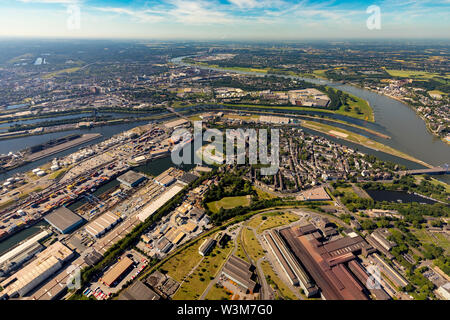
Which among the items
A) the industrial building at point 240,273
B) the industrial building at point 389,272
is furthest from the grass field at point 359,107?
the industrial building at point 240,273

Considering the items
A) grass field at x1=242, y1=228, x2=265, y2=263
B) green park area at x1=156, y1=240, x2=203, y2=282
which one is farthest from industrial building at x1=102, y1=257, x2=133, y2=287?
grass field at x1=242, y1=228, x2=265, y2=263

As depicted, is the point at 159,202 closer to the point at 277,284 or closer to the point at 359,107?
the point at 277,284

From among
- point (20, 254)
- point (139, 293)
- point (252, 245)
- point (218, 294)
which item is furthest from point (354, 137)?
point (20, 254)

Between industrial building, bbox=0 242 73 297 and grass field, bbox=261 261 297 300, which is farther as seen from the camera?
industrial building, bbox=0 242 73 297

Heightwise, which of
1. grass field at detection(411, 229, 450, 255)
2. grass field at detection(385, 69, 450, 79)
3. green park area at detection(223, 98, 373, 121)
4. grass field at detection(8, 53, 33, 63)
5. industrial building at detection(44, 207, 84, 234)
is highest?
grass field at detection(8, 53, 33, 63)

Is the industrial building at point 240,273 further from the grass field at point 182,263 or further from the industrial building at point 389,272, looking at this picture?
the industrial building at point 389,272

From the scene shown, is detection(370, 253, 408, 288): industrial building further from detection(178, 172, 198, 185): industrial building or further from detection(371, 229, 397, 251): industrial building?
detection(178, 172, 198, 185): industrial building

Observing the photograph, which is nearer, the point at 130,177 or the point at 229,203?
the point at 229,203
